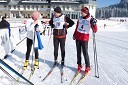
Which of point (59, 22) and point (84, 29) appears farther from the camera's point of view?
point (59, 22)

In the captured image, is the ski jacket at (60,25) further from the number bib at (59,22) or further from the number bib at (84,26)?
the number bib at (84,26)

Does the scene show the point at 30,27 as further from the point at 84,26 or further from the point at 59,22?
the point at 84,26

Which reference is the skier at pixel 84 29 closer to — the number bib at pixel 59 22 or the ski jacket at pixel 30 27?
the number bib at pixel 59 22

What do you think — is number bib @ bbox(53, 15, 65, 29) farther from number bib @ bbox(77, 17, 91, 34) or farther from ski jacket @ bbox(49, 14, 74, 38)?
number bib @ bbox(77, 17, 91, 34)

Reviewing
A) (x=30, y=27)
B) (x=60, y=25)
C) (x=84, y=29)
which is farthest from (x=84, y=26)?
Answer: (x=30, y=27)

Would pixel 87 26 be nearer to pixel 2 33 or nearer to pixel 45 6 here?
pixel 2 33

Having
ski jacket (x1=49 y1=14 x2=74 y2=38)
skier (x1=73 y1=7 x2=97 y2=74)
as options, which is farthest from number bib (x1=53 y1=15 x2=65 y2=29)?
skier (x1=73 y1=7 x2=97 y2=74)

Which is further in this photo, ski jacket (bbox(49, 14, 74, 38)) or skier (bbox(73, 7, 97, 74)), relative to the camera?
ski jacket (bbox(49, 14, 74, 38))

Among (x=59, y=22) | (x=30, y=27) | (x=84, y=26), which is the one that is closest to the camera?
(x=84, y=26)

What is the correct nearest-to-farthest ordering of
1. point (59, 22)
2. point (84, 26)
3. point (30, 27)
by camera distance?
point (84, 26), point (59, 22), point (30, 27)

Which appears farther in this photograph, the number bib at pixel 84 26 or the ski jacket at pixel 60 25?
the ski jacket at pixel 60 25

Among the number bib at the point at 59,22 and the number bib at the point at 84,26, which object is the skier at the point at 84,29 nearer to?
the number bib at the point at 84,26

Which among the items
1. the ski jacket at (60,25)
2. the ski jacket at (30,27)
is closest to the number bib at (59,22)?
the ski jacket at (60,25)

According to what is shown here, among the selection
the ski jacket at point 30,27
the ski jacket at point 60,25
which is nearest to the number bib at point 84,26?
the ski jacket at point 60,25
